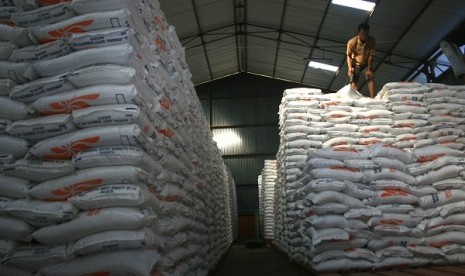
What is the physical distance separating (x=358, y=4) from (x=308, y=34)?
2960 mm

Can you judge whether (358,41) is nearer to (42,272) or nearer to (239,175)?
(42,272)

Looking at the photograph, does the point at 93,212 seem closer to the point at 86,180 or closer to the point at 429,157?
the point at 86,180

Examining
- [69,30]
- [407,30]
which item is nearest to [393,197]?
[69,30]

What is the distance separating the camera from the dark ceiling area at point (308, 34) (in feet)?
34.1

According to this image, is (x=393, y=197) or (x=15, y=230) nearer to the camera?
(x=15, y=230)

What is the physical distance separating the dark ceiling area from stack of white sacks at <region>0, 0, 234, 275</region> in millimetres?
8321

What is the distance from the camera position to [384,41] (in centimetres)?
1198

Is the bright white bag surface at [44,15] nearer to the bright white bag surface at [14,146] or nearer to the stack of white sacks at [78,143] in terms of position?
the stack of white sacks at [78,143]

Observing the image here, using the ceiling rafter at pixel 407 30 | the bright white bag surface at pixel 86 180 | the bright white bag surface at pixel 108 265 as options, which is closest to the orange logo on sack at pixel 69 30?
the bright white bag surface at pixel 86 180

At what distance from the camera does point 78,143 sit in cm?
215

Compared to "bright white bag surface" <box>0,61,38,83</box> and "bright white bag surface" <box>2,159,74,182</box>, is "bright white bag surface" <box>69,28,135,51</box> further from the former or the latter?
"bright white bag surface" <box>2,159,74,182</box>

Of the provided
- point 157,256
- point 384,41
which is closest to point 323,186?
point 157,256

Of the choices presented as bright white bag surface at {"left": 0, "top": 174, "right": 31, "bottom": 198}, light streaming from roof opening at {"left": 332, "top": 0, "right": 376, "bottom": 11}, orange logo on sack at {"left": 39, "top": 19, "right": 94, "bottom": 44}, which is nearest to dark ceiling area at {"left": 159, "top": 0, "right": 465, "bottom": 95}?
light streaming from roof opening at {"left": 332, "top": 0, "right": 376, "bottom": 11}

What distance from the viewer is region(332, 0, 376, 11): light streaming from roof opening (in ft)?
34.2
